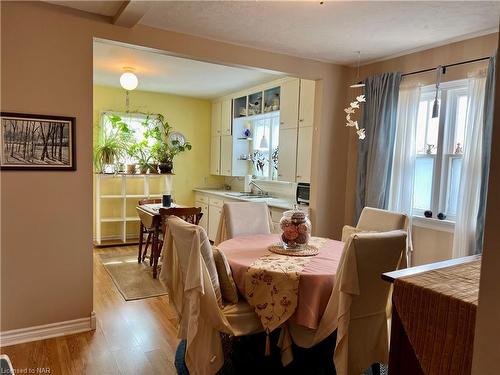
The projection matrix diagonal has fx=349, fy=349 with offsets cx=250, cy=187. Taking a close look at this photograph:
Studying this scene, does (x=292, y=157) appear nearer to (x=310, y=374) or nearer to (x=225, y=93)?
(x=225, y=93)

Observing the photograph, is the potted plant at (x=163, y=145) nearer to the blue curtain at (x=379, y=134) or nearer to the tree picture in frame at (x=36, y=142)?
the tree picture in frame at (x=36, y=142)

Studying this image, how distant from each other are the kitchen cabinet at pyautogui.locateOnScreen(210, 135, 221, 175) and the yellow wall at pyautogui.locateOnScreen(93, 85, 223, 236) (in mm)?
105

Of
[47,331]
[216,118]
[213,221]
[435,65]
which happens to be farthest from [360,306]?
[216,118]

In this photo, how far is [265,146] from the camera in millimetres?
5527

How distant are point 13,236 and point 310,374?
2268 millimetres

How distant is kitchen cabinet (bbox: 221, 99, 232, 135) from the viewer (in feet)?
19.4

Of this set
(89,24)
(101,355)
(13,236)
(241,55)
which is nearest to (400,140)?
(241,55)

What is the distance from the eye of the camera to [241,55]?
3316 mm

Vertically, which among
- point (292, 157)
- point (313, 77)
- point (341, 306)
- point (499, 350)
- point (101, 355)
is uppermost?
point (313, 77)

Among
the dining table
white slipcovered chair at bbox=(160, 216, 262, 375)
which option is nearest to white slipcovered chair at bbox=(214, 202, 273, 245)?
white slipcovered chair at bbox=(160, 216, 262, 375)

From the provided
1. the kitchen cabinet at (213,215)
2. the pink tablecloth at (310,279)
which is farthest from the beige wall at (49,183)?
the kitchen cabinet at (213,215)

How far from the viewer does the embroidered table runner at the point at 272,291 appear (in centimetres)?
206

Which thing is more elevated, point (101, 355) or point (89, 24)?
point (89, 24)

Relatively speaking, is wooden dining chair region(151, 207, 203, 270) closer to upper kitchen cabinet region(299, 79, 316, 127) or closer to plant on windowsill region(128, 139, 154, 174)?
upper kitchen cabinet region(299, 79, 316, 127)
